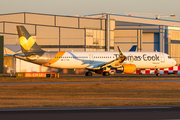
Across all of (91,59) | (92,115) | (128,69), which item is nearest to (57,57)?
(91,59)

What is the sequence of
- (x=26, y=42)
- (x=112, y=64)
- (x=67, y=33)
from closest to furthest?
(x=26, y=42) < (x=112, y=64) < (x=67, y=33)

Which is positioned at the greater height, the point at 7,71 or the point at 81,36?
the point at 81,36

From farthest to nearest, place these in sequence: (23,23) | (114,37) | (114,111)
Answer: (114,37) → (23,23) → (114,111)

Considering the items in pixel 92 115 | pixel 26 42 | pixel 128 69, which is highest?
pixel 26 42

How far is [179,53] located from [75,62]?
2353 inches

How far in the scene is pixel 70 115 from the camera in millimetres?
13672

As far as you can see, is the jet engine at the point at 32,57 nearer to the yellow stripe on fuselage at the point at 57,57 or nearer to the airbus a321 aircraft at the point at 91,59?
the airbus a321 aircraft at the point at 91,59

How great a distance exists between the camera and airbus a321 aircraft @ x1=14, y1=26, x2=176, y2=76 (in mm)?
46000

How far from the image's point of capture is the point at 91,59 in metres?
48.9

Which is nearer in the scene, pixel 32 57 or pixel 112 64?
pixel 32 57

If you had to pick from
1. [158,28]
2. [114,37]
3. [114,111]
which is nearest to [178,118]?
[114,111]

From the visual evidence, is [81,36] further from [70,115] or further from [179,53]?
[70,115]

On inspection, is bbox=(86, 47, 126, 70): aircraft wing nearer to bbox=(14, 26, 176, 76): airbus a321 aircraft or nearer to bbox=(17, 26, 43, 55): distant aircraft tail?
bbox=(14, 26, 176, 76): airbus a321 aircraft

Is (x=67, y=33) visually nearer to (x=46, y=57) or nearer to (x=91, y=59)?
(x=91, y=59)
